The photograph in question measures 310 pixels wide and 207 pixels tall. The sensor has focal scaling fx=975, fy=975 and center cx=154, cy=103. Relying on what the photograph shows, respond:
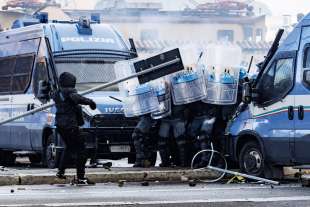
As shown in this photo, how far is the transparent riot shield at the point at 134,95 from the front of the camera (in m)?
16.1

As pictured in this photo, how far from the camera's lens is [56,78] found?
17359mm

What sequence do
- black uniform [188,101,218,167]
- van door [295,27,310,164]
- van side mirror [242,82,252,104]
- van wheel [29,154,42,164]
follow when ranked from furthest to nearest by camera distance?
van wheel [29,154,42,164] < black uniform [188,101,218,167] < van side mirror [242,82,252,104] < van door [295,27,310,164]

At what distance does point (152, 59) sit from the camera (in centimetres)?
1502

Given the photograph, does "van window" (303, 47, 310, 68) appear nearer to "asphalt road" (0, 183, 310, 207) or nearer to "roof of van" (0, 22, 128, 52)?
"asphalt road" (0, 183, 310, 207)

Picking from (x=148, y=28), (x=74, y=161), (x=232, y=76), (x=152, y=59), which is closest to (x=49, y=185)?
(x=74, y=161)

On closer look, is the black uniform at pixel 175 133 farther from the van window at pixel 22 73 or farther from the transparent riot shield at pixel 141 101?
the van window at pixel 22 73

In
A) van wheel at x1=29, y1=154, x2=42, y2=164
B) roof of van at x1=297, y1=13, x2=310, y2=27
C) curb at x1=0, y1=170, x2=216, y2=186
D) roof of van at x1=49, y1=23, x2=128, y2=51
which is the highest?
roof of van at x1=49, y1=23, x2=128, y2=51

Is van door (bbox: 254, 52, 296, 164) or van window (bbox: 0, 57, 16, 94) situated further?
van window (bbox: 0, 57, 16, 94)

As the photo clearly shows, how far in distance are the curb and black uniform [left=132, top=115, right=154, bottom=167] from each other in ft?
6.34

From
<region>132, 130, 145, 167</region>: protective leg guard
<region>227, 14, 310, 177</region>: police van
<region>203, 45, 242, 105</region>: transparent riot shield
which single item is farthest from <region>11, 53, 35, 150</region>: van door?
<region>227, 14, 310, 177</region>: police van

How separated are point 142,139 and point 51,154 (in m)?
2.09

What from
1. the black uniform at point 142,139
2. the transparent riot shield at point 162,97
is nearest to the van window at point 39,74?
the black uniform at point 142,139

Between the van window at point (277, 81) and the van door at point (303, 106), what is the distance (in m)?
0.20

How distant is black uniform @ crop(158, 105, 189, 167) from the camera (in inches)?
619
